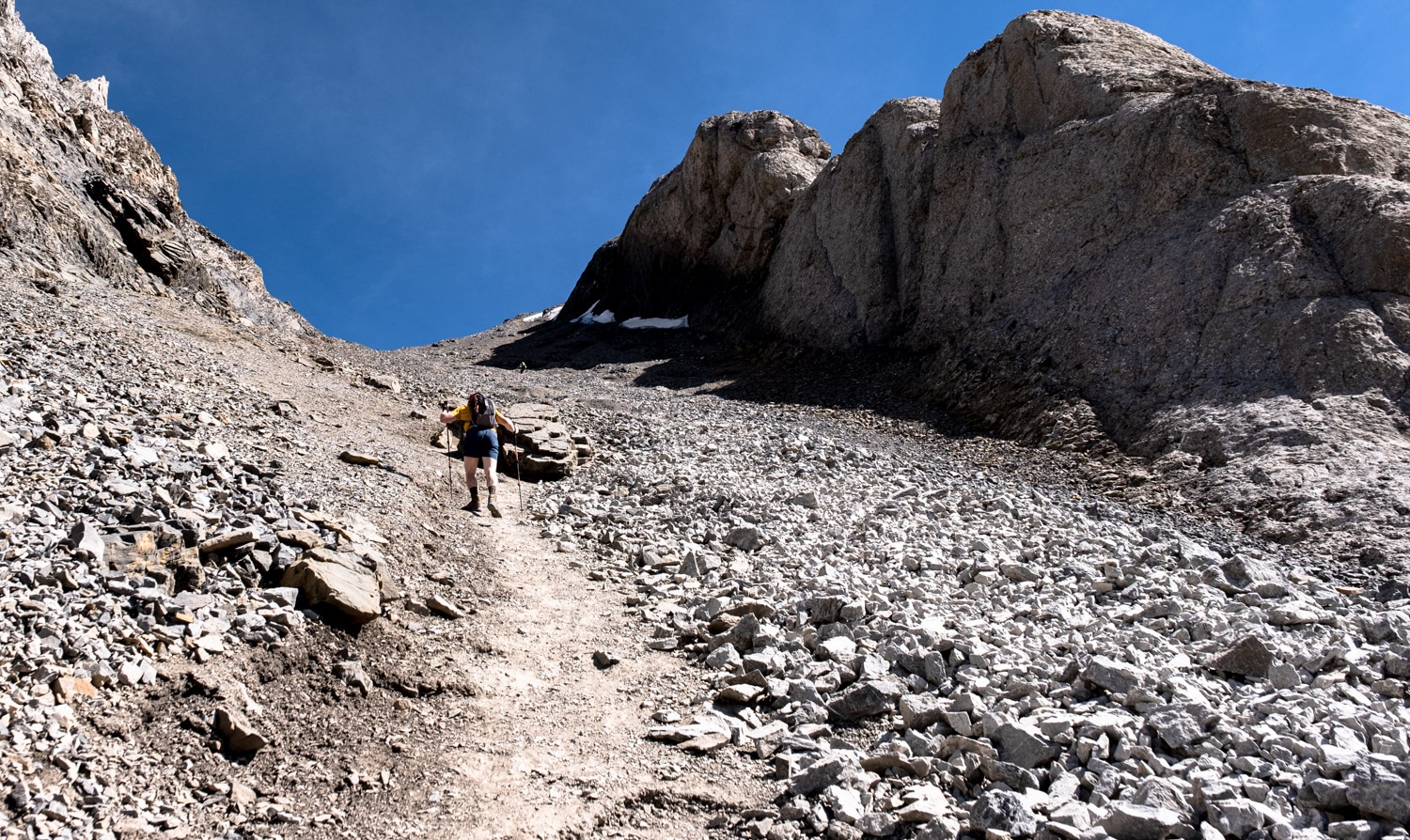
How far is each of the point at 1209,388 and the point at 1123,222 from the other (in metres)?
6.58

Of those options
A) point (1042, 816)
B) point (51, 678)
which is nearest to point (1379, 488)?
point (1042, 816)

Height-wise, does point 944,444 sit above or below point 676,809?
above

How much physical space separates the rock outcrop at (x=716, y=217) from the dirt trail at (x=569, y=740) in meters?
29.9

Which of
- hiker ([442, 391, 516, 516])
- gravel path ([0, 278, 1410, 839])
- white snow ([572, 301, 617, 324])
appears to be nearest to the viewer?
gravel path ([0, 278, 1410, 839])

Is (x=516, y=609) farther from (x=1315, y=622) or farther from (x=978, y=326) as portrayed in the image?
(x=978, y=326)

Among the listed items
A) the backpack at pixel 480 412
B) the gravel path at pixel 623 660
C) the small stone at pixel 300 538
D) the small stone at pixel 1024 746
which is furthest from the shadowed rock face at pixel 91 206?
the small stone at pixel 1024 746

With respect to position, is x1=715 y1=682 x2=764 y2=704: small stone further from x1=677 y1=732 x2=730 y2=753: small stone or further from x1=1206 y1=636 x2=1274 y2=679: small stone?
x1=1206 y1=636 x2=1274 y2=679: small stone

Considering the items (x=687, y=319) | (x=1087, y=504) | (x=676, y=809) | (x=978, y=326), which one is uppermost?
(x=687, y=319)

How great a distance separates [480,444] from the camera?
12.3 meters

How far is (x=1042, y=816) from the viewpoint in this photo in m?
4.70

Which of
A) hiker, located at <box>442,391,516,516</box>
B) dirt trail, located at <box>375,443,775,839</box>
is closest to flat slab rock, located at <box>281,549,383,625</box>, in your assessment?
dirt trail, located at <box>375,443,775,839</box>

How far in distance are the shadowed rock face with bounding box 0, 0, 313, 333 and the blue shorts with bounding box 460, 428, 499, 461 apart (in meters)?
10.5

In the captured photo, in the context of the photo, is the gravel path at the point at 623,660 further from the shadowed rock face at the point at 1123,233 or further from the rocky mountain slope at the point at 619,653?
the shadowed rock face at the point at 1123,233

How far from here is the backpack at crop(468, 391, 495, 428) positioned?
12539mm
